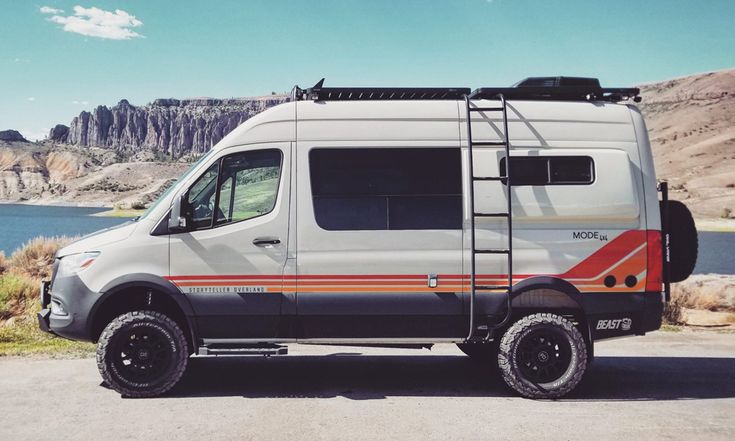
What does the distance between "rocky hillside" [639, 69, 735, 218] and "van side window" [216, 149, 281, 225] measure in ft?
256

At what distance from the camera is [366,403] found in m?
6.55

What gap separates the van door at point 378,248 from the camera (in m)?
6.72

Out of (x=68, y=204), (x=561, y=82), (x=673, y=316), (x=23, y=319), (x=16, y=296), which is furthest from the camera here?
(x=68, y=204)

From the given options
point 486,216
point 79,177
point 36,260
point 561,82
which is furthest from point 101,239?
point 79,177

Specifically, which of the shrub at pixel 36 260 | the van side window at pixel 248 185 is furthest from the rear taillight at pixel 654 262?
the shrub at pixel 36 260

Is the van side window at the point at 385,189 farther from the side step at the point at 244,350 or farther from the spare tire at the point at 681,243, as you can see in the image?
the spare tire at the point at 681,243

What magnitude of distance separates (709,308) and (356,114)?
35.2 feet

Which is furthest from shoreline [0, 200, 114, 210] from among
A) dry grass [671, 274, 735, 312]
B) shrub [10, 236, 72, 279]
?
dry grass [671, 274, 735, 312]

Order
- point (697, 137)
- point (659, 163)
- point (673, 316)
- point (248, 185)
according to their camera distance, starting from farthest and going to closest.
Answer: point (697, 137)
point (659, 163)
point (673, 316)
point (248, 185)

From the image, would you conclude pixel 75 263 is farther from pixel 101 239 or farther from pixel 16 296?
pixel 16 296

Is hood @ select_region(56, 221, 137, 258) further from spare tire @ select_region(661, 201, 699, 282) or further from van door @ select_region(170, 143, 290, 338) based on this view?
spare tire @ select_region(661, 201, 699, 282)

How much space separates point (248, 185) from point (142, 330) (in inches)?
70.5

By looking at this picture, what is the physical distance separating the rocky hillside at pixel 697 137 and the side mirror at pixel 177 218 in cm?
7852

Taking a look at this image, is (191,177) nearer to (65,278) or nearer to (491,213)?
(65,278)
